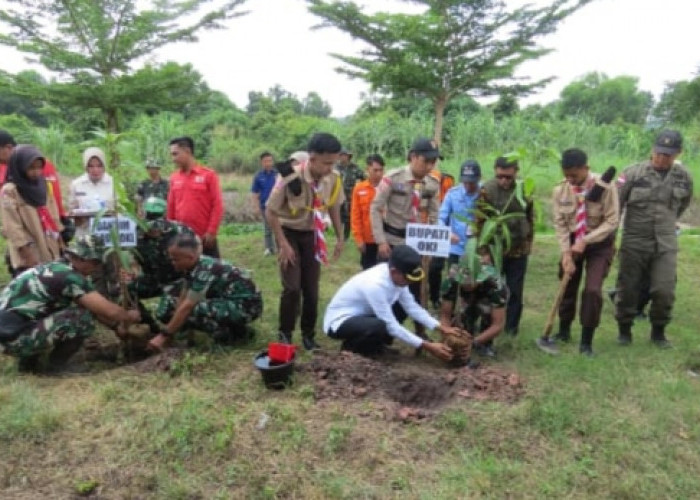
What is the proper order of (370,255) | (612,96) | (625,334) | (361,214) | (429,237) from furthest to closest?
(612,96) → (361,214) → (370,255) → (625,334) → (429,237)

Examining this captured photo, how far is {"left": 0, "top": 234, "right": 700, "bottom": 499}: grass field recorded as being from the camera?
8.91 feet

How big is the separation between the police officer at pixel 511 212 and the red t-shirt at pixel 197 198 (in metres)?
2.32

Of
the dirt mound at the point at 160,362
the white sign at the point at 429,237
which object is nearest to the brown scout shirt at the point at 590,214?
the white sign at the point at 429,237

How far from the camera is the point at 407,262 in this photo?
12.3ft

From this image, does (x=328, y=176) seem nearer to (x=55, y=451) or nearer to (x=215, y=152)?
(x=55, y=451)

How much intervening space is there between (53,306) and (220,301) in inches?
44.4

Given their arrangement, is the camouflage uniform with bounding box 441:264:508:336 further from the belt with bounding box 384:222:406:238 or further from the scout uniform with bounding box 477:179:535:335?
the belt with bounding box 384:222:406:238

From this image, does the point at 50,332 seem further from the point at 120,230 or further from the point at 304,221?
the point at 304,221

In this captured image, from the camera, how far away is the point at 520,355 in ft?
14.8

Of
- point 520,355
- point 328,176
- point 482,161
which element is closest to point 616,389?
point 520,355

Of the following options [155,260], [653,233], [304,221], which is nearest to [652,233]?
[653,233]

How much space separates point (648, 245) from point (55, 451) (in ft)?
14.8

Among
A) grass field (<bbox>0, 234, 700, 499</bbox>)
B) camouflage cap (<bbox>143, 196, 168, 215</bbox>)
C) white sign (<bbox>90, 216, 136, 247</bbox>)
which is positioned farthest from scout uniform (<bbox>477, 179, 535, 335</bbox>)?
camouflage cap (<bbox>143, 196, 168, 215</bbox>)

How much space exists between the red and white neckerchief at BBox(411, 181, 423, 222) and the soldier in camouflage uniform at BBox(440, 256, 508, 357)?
62 cm
